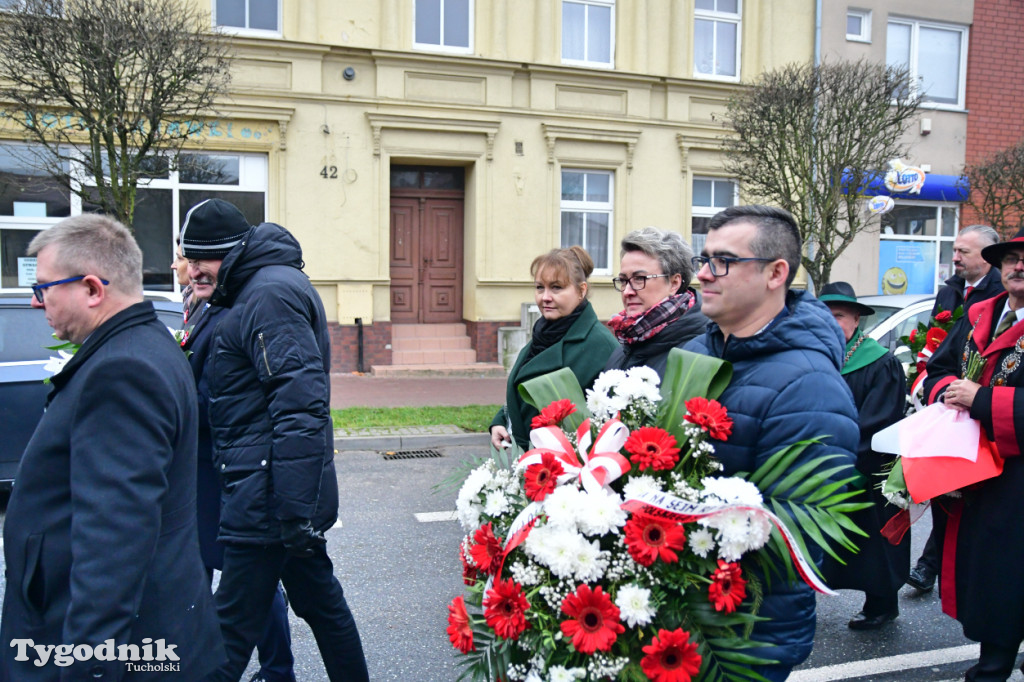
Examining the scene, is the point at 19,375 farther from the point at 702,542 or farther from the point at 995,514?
the point at 995,514

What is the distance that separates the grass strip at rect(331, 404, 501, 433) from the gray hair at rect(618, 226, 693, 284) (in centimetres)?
622

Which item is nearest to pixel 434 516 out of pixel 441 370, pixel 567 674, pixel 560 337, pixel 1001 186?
pixel 560 337

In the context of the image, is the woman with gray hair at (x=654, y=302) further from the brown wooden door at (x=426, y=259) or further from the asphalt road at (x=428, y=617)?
the brown wooden door at (x=426, y=259)

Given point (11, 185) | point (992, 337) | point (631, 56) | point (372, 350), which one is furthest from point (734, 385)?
point (631, 56)

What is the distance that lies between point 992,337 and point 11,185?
1277 centimetres

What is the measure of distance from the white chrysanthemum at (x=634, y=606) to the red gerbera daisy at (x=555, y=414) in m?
0.49

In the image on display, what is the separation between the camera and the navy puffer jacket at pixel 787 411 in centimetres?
201

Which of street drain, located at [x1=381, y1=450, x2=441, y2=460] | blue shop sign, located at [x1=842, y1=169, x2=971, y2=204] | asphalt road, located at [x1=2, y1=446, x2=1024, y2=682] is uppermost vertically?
blue shop sign, located at [x1=842, y1=169, x2=971, y2=204]

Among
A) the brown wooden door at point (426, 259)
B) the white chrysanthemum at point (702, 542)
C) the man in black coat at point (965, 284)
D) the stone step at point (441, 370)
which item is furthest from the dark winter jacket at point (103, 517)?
the brown wooden door at point (426, 259)

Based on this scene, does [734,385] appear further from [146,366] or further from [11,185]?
[11,185]

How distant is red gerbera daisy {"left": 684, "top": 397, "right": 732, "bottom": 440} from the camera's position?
1973 millimetres

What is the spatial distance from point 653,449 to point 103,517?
4.52 ft

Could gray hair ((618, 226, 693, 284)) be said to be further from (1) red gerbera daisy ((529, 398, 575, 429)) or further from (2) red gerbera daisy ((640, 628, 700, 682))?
(2) red gerbera daisy ((640, 628, 700, 682))

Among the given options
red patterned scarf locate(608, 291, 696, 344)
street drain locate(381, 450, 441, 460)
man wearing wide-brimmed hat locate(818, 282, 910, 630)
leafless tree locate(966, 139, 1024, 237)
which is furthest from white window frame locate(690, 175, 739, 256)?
red patterned scarf locate(608, 291, 696, 344)
